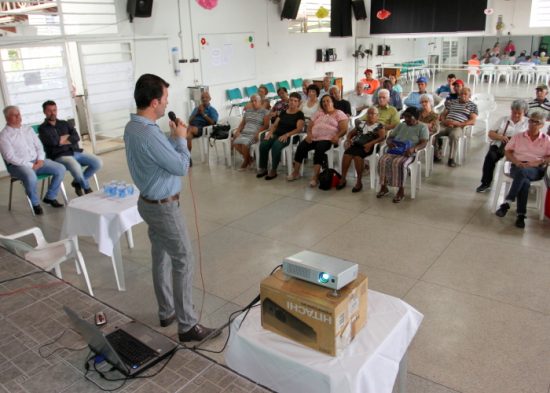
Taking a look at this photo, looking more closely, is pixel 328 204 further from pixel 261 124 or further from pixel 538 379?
pixel 538 379

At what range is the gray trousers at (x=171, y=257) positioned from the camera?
2.49m

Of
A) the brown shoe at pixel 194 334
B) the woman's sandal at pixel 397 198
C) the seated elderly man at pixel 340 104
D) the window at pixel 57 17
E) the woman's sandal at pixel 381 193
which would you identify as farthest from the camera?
the window at pixel 57 17

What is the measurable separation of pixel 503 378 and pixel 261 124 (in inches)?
→ 189

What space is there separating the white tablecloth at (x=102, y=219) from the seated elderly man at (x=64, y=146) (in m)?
2.15

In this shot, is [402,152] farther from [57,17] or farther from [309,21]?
[309,21]

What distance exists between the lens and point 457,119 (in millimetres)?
6199

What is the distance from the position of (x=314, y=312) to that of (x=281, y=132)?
15.7ft

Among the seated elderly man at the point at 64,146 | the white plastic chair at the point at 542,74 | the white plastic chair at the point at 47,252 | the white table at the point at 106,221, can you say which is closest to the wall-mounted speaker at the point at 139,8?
the seated elderly man at the point at 64,146

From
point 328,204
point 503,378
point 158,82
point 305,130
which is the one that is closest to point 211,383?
point 158,82

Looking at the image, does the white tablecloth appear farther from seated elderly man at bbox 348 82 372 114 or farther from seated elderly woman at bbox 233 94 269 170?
→ seated elderly man at bbox 348 82 372 114

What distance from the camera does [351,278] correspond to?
1621 mm

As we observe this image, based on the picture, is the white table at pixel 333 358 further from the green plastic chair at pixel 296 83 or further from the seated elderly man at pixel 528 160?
the green plastic chair at pixel 296 83

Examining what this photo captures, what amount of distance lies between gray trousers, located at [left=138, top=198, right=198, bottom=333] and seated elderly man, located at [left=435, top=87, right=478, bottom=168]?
462cm

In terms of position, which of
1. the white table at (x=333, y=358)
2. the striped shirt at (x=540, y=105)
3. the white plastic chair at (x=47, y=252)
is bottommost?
the white plastic chair at (x=47, y=252)
